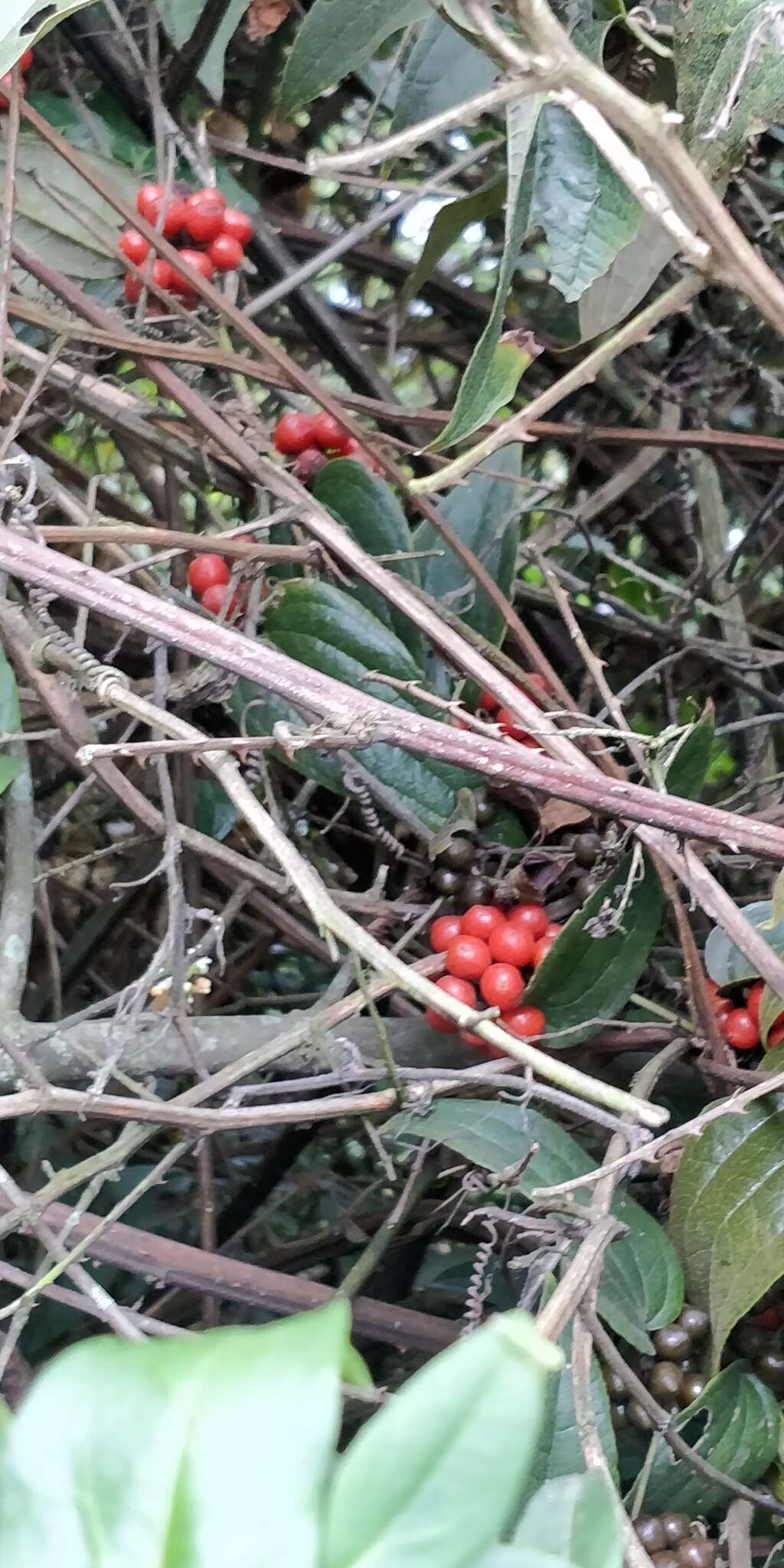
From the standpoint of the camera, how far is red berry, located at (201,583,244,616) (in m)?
0.62

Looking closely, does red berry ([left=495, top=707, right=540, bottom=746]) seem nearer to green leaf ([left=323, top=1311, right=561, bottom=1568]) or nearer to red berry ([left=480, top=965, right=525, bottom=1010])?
red berry ([left=480, top=965, right=525, bottom=1010])

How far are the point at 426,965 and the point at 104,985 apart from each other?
1.32 ft

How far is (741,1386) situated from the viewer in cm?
53

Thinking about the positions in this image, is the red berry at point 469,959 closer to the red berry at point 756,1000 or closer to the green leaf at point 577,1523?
the red berry at point 756,1000

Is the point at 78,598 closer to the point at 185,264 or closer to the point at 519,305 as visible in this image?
the point at 185,264

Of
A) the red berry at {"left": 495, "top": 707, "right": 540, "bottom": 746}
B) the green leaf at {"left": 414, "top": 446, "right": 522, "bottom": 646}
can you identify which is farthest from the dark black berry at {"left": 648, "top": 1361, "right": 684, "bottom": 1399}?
the green leaf at {"left": 414, "top": 446, "right": 522, "bottom": 646}

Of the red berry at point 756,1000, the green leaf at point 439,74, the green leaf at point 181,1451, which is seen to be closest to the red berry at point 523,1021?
the red berry at point 756,1000

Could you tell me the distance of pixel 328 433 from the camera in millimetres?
676

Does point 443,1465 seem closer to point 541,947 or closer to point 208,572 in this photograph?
point 541,947

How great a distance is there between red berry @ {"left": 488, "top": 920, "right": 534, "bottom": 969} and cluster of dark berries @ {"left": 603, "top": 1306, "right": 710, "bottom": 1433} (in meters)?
0.19

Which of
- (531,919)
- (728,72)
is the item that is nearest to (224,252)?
(728,72)

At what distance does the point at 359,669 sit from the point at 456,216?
0.83 feet

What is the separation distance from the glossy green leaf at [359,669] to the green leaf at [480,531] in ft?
0.29

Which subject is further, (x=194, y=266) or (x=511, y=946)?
(x=194, y=266)
